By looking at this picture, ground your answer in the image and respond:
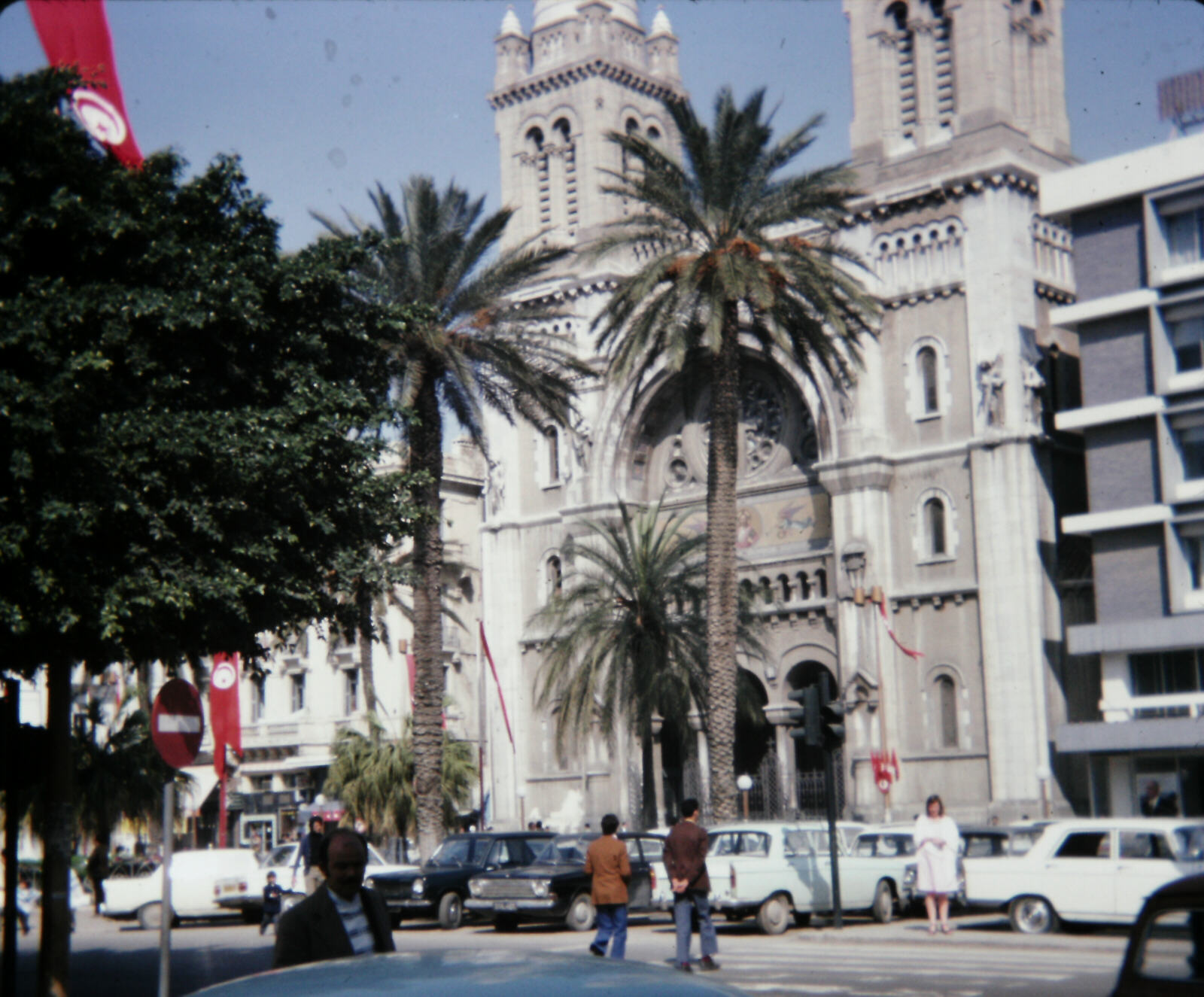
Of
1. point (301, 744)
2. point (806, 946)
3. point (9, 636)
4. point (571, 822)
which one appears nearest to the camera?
point (9, 636)

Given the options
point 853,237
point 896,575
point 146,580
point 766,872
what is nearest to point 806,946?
point 766,872

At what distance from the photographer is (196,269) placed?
45.5 feet

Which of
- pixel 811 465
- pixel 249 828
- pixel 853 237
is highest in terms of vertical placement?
pixel 853 237

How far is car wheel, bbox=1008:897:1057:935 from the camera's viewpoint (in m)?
20.4

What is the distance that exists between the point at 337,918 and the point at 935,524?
40.1m

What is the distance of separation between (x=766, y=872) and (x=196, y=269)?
12.0m

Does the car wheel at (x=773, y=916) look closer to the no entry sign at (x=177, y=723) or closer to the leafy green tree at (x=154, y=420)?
the leafy green tree at (x=154, y=420)

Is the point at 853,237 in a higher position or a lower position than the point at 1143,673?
higher

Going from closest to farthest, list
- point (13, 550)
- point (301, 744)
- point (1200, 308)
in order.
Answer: point (13, 550) → point (1200, 308) → point (301, 744)

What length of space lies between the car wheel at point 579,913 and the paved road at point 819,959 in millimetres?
291

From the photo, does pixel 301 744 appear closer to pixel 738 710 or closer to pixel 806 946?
pixel 738 710

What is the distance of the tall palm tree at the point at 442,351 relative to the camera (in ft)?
93.8

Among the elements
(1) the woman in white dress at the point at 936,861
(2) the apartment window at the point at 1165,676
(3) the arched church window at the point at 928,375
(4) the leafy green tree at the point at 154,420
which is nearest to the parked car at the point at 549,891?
(1) the woman in white dress at the point at 936,861

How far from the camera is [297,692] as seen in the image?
64375 millimetres
